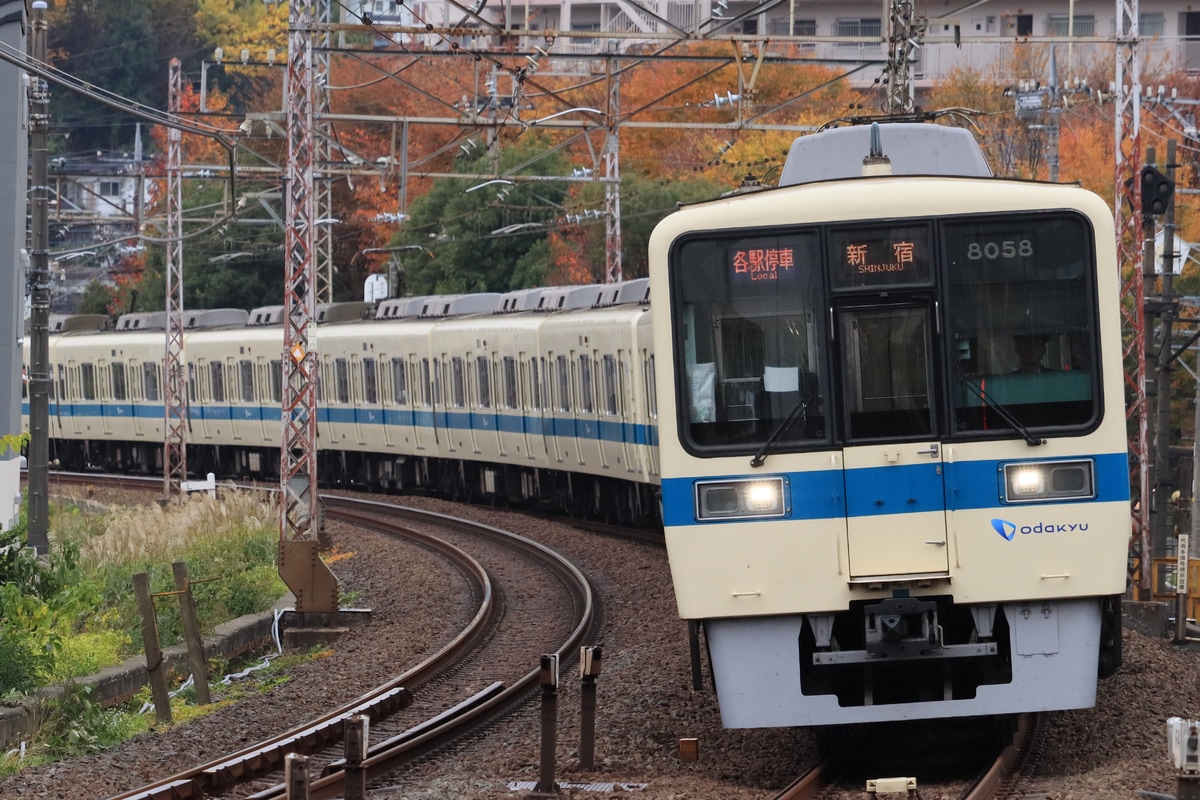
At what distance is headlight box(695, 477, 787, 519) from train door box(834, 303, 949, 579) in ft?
0.99

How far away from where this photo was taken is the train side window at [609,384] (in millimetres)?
20266

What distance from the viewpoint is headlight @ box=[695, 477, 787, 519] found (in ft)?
26.5

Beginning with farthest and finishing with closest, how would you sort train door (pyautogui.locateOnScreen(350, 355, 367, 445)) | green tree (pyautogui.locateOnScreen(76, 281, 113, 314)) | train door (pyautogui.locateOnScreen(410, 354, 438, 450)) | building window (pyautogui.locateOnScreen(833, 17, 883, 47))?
building window (pyautogui.locateOnScreen(833, 17, 883, 47)), green tree (pyautogui.locateOnScreen(76, 281, 113, 314)), train door (pyautogui.locateOnScreen(350, 355, 367, 445)), train door (pyautogui.locateOnScreen(410, 354, 438, 450))

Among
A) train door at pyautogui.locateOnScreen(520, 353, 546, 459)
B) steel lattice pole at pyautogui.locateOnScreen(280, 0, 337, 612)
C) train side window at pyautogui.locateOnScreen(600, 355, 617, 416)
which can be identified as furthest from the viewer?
train door at pyautogui.locateOnScreen(520, 353, 546, 459)

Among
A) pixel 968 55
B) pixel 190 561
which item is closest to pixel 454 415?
pixel 190 561

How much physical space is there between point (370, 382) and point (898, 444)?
848 inches

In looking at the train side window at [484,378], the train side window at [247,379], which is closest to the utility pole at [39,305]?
the train side window at [484,378]

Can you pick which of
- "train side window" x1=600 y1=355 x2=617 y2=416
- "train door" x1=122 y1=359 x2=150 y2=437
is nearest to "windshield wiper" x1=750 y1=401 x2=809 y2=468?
"train side window" x1=600 y1=355 x2=617 y2=416

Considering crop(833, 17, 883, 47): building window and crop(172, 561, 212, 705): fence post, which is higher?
crop(833, 17, 883, 47): building window

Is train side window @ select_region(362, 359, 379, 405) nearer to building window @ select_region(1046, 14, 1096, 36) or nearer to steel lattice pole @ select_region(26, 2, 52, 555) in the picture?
steel lattice pole @ select_region(26, 2, 52, 555)

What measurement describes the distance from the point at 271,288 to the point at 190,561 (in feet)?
114

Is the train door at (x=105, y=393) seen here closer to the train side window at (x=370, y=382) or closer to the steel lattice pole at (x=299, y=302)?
the train side window at (x=370, y=382)

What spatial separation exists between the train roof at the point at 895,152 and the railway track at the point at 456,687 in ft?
12.0

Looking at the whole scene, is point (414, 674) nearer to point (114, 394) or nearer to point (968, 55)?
point (114, 394)
